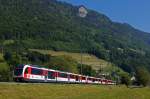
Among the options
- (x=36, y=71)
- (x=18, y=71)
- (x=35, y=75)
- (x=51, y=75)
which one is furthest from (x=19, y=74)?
(x=51, y=75)

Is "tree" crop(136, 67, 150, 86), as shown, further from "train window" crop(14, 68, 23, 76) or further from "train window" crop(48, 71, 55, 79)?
"train window" crop(14, 68, 23, 76)

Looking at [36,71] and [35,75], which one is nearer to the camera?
[35,75]

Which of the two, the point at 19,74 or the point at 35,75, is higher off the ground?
the point at 19,74

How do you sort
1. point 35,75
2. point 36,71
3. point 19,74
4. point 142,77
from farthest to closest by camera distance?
point 142,77 → point 36,71 → point 35,75 → point 19,74

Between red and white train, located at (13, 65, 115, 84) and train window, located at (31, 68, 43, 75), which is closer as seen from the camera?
red and white train, located at (13, 65, 115, 84)

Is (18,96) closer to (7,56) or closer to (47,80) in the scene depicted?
(47,80)

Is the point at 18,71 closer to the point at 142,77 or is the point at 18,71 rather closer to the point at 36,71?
the point at 36,71

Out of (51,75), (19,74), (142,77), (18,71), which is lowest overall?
(142,77)

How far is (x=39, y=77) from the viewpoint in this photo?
70.5 metres

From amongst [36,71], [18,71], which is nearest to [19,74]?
[18,71]

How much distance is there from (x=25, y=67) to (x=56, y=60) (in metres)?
90.1

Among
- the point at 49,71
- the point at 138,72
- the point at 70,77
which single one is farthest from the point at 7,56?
the point at 49,71

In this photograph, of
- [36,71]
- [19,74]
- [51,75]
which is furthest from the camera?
[51,75]

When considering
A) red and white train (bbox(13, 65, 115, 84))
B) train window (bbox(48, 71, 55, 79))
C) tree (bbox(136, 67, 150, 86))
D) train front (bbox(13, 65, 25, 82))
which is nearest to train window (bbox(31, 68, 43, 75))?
red and white train (bbox(13, 65, 115, 84))
